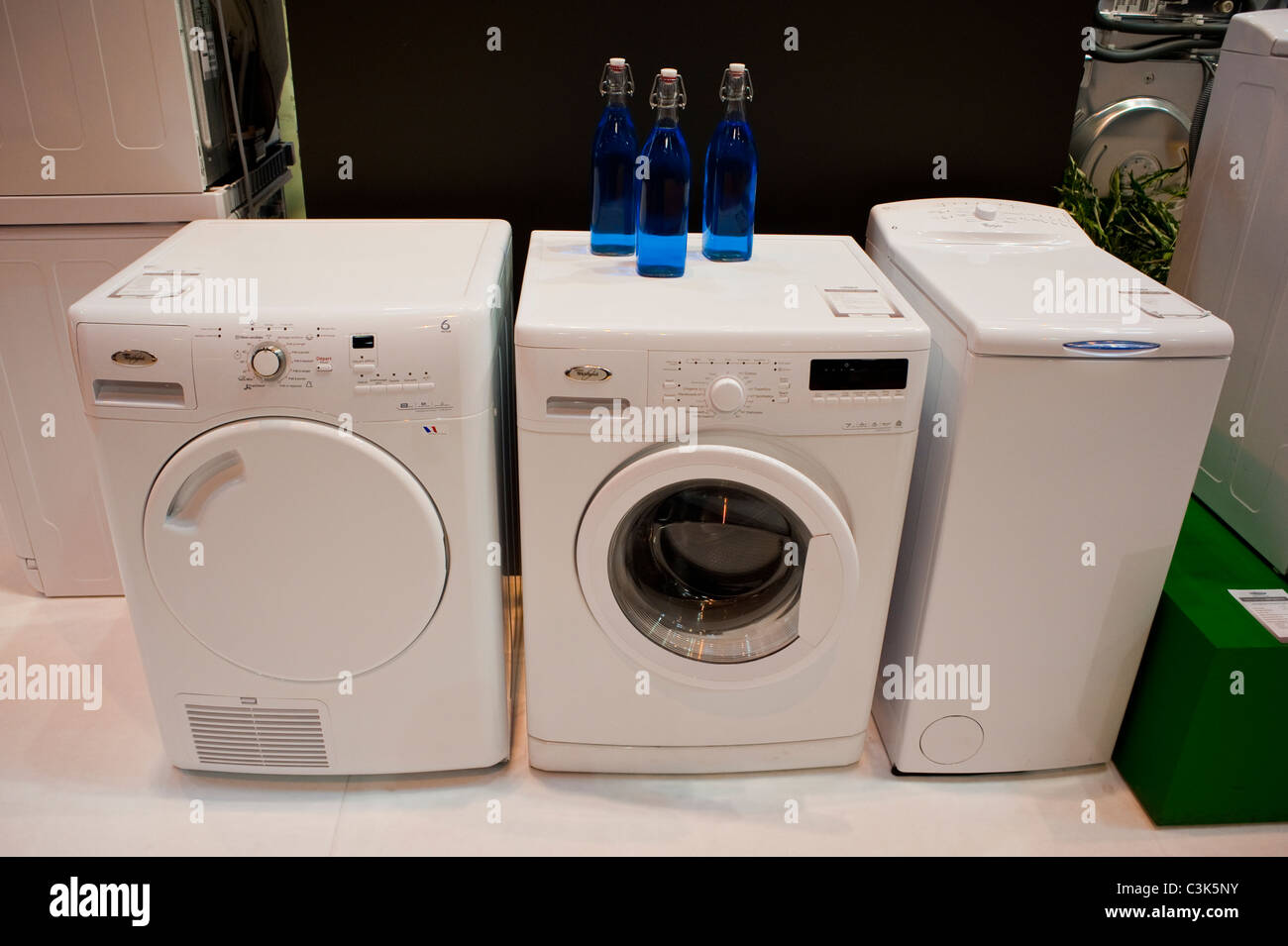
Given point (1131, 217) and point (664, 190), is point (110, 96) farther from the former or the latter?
point (1131, 217)

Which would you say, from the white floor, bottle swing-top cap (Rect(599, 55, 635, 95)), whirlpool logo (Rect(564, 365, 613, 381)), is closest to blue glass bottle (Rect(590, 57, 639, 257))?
bottle swing-top cap (Rect(599, 55, 635, 95))

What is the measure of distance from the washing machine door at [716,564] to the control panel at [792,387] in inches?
2.7

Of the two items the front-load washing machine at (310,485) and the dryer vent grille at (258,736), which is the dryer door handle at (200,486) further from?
the dryer vent grille at (258,736)

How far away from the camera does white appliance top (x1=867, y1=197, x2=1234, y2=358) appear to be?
5.06 feet

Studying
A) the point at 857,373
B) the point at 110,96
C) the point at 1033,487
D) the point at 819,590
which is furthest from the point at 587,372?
the point at 110,96

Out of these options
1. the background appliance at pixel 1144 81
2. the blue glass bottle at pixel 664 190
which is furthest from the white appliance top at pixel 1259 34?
the blue glass bottle at pixel 664 190

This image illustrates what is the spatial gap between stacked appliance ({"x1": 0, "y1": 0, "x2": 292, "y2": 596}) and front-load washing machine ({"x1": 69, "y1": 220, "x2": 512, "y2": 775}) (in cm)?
19

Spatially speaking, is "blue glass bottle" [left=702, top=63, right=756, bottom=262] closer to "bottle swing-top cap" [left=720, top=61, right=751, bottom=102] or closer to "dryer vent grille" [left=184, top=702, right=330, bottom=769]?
"bottle swing-top cap" [left=720, top=61, right=751, bottom=102]

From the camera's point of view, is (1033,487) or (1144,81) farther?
(1144,81)

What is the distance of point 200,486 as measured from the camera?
1593 mm

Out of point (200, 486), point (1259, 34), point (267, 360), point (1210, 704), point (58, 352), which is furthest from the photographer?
point (58, 352)

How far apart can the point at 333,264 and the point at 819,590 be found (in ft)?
3.33

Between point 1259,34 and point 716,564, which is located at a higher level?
point 1259,34

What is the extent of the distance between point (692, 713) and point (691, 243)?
92 cm
